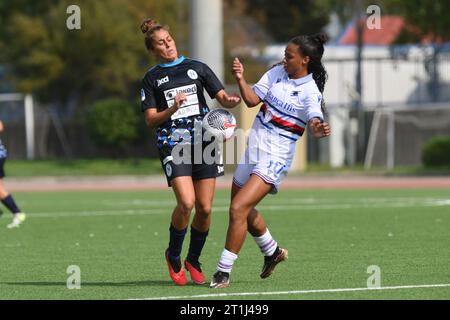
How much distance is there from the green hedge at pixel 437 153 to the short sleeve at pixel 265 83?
30220 millimetres

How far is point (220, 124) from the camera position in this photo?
1161 cm

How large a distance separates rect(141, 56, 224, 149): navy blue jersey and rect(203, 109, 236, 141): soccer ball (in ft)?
0.84

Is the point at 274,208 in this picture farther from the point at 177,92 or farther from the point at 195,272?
the point at 177,92

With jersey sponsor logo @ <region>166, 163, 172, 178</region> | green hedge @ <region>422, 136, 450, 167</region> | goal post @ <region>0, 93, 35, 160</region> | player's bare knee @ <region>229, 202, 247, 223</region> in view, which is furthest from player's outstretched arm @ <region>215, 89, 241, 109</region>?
goal post @ <region>0, 93, 35, 160</region>

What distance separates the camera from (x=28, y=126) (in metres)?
56.3

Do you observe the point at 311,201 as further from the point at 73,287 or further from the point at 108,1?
the point at 108,1

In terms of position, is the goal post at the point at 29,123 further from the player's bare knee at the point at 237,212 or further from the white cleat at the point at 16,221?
the player's bare knee at the point at 237,212

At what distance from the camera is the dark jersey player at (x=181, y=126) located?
38.8 ft

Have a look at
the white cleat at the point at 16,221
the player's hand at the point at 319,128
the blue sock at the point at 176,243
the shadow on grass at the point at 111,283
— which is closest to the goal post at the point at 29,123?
the white cleat at the point at 16,221

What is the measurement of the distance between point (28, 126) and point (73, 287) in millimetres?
45339

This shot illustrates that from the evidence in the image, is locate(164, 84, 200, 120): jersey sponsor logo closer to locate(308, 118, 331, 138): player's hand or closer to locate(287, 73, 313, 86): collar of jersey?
locate(287, 73, 313, 86): collar of jersey

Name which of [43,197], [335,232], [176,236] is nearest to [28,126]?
[43,197]

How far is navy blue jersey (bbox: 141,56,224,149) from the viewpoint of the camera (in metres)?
11.9

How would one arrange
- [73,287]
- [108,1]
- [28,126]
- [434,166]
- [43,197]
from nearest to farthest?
1. [73,287]
2. [43,197]
3. [434,166]
4. [108,1]
5. [28,126]
